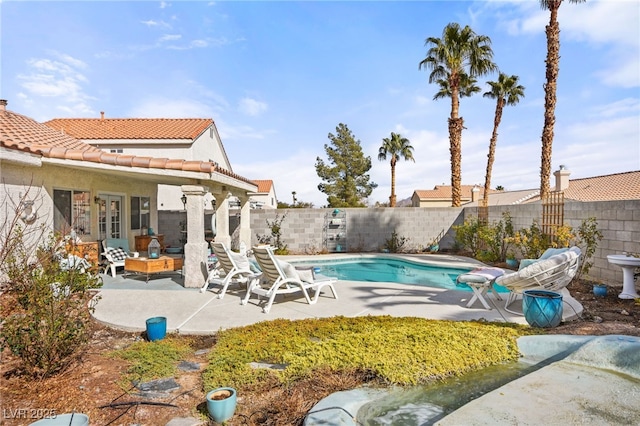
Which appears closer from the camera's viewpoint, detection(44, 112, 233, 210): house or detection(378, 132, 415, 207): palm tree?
detection(44, 112, 233, 210): house

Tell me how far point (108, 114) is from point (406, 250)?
21.3 m

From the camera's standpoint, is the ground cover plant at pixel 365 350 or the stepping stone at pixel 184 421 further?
the ground cover plant at pixel 365 350

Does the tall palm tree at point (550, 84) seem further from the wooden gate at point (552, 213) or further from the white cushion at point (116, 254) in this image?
the white cushion at point (116, 254)

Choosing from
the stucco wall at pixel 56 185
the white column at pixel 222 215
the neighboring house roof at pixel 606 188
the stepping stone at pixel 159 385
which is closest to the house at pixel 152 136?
the stucco wall at pixel 56 185

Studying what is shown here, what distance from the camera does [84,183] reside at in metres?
11.5

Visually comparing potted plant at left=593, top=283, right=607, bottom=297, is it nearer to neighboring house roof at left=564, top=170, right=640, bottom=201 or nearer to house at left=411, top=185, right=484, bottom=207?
neighboring house roof at left=564, top=170, right=640, bottom=201

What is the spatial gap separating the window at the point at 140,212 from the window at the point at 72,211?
2.75m

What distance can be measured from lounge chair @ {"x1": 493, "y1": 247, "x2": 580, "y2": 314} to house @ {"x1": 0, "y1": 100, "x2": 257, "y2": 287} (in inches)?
271

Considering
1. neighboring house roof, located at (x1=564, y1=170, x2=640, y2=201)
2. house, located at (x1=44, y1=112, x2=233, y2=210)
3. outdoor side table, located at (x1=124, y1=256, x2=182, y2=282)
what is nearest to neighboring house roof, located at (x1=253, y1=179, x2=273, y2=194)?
house, located at (x1=44, y1=112, x2=233, y2=210)

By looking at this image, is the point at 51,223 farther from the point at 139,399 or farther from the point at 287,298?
the point at 139,399

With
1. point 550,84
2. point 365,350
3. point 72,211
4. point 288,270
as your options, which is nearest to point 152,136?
point 72,211

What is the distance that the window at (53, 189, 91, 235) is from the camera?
401 inches

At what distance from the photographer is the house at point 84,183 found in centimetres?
848

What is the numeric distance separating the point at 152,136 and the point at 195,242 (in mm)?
15388
